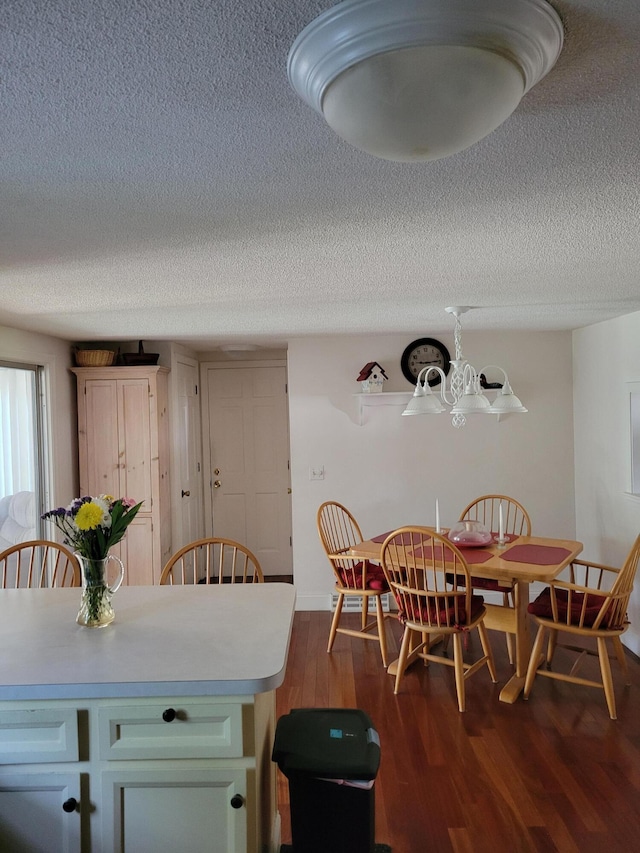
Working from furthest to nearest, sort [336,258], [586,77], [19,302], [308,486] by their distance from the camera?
[308,486], [19,302], [336,258], [586,77]

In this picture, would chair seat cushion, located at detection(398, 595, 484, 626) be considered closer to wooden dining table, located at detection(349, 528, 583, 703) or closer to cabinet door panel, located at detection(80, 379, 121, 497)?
wooden dining table, located at detection(349, 528, 583, 703)

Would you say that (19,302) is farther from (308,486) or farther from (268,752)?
(308,486)

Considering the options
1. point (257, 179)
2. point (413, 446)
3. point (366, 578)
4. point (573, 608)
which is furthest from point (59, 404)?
point (573, 608)

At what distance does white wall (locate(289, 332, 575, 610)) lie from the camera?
→ 5195 millimetres

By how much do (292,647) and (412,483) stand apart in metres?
1.66

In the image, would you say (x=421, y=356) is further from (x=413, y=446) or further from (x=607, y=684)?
(x=607, y=684)

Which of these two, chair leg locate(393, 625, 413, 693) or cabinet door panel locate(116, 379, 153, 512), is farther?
cabinet door panel locate(116, 379, 153, 512)

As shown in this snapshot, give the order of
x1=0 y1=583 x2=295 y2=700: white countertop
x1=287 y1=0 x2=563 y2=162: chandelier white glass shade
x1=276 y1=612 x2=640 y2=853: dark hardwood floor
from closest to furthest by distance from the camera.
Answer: x1=287 y1=0 x2=563 y2=162: chandelier white glass shade
x1=0 y1=583 x2=295 y2=700: white countertop
x1=276 y1=612 x2=640 y2=853: dark hardwood floor

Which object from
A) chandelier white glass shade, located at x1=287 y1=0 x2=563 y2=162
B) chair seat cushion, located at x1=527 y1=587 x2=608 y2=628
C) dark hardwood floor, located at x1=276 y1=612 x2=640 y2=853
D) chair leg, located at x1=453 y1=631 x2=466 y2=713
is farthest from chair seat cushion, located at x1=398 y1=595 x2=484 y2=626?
chandelier white glass shade, located at x1=287 y1=0 x2=563 y2=162

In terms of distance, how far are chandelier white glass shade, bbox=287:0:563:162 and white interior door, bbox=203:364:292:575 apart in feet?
17.3

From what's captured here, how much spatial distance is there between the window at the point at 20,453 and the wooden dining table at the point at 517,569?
2253 millimetres

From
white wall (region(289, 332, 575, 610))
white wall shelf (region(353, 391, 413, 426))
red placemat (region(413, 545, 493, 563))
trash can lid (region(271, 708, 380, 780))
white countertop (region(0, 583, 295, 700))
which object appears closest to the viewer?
white countertop (region(0, 583, 295, 700))

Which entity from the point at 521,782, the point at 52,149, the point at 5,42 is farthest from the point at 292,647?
the point at 5,42

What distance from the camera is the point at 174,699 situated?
5.83 feet
